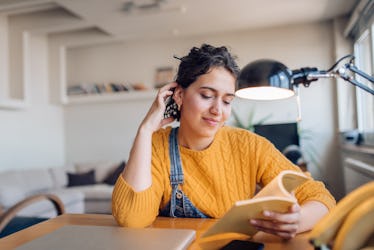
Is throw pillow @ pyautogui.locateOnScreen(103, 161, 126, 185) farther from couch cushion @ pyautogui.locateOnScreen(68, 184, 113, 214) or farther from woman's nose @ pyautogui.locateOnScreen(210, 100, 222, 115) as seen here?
woman's nose @ pyautogui.locateOnScreen(210, 100, 222, 115)

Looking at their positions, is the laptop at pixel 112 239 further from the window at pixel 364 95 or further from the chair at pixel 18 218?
the window at pixel 364 95

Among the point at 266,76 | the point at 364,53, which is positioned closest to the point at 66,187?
the point at 364,53

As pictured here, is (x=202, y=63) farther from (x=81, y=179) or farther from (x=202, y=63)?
(x=81, y=179)

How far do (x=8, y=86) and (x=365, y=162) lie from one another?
14.9ft

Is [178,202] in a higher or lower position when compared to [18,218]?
higher

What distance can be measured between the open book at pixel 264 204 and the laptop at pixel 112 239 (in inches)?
3.8

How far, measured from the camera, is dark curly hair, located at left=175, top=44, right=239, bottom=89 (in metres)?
1.14

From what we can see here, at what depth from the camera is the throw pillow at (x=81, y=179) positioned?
4543 mm

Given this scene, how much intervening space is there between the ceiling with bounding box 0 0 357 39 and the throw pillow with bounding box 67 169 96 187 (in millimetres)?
2031

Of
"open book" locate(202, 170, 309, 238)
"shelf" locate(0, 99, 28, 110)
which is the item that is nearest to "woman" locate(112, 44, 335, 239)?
"open book" locate(202, 170, 309, 238)

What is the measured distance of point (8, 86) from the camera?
4.70 m

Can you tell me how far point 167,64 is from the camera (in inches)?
199

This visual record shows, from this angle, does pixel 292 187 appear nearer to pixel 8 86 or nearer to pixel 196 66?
pixel 196 66

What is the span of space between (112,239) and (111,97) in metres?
4.53
